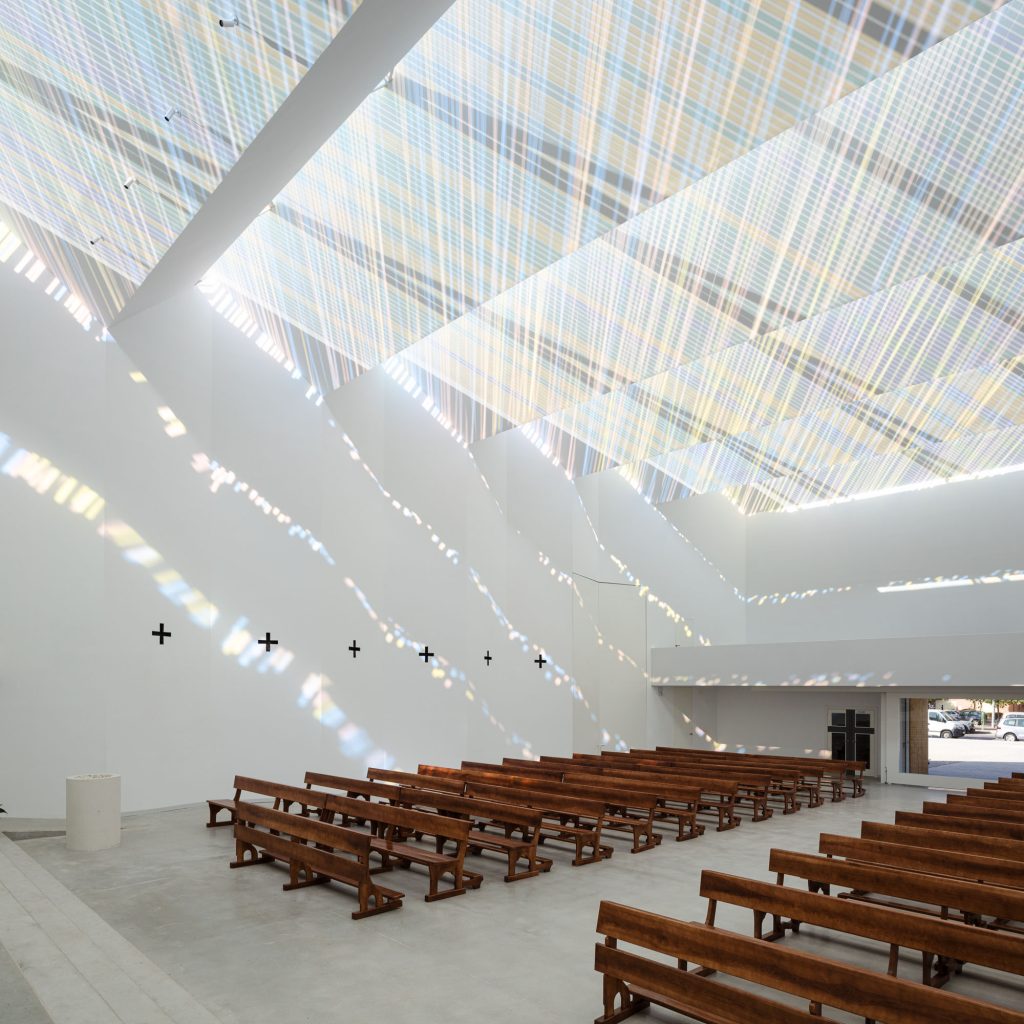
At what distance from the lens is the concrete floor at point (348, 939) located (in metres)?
4.34

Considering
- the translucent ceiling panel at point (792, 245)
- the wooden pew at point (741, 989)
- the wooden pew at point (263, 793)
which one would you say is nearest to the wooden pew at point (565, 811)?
the wooden pew at point (263, 793)

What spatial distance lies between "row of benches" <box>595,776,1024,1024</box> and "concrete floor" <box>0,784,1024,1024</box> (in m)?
0.44

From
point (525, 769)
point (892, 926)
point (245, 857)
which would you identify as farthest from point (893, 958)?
point (525, 769)

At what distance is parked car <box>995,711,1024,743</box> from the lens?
15.7 metres

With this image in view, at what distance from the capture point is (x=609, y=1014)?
13.6 ft

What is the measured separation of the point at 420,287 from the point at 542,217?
95.9 inches

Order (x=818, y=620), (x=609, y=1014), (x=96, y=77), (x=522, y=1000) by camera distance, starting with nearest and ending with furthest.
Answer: (x=609, y=1014) < (x=522, y=1000) < (x=96, y=77) < (x=818, y=620)

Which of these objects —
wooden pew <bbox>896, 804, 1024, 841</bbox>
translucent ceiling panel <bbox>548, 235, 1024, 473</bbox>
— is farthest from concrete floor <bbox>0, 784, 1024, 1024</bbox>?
translucent ceiling panel <bbox>548, 235, 1024, 473</bbox>

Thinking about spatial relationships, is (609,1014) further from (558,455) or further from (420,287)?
(558,455)

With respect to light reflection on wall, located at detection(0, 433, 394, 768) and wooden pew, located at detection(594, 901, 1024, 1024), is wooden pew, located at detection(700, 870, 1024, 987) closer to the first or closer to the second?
wooden pew, located at detection(594, 901, 1024, 1024)

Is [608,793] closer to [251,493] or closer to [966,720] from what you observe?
[251,493]

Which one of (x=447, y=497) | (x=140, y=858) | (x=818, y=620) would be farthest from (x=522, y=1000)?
(x=818, y=620)

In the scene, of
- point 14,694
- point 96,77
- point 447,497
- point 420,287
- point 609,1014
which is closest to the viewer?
point 609,1014

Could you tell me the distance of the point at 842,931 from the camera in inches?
185
